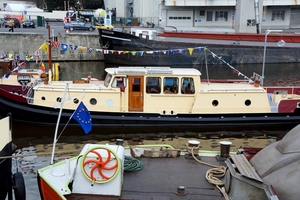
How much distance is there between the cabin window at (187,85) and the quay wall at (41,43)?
20.3 metres

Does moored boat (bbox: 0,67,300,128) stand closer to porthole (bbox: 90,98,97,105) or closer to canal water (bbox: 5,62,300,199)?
porthole (bbox: 90,98,97,105)

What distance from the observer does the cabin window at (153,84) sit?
16.0 m

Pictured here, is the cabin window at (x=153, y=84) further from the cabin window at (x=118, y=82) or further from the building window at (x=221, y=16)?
the building window at (x=221, y=16)

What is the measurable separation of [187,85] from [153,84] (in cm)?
149

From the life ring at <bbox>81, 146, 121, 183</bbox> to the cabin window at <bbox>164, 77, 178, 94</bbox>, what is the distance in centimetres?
A: 934

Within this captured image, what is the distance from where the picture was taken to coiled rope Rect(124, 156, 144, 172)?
8148 mm

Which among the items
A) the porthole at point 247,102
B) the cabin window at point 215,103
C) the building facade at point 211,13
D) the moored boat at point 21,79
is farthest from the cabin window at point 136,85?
the building facade at point 211,13

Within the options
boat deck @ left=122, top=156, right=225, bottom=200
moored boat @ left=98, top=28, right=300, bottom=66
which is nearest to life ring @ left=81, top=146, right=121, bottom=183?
boat deck @ left=122, top=156, right=225, bottom=200

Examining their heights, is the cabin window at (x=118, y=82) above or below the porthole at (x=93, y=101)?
above

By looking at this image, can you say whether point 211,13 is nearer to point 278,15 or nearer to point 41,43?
point 278,15

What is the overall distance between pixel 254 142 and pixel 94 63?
2418 cm

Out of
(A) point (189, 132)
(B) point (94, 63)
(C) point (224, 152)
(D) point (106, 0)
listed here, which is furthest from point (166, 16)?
(C) point (224, 152)

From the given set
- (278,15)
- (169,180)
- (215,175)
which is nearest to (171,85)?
(215,175)

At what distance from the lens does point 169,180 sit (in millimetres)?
7855
